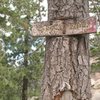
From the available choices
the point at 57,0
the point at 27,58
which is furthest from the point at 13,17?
the point at 57,0

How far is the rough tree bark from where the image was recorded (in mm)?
3475

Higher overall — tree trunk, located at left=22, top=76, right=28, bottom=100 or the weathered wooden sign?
the weathered wooden sign

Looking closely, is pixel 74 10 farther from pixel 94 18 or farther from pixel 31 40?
pixel 31 40

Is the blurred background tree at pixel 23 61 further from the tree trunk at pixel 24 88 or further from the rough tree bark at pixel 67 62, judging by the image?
the rough tree bark at pixel 67 62

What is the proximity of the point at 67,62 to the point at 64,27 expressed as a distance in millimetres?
380

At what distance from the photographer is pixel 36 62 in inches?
611

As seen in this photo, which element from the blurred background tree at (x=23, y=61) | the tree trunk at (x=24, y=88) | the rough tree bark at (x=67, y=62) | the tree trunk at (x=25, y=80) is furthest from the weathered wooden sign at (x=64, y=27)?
the tree trunk at (x=24, y=88)

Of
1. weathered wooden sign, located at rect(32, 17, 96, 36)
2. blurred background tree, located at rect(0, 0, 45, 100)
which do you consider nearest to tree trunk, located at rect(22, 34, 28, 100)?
blurred background tree, located at rect(0, 0, 45, 100)

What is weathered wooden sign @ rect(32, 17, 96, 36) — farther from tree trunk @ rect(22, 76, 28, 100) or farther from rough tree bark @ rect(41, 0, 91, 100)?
tree trunk @ rect(22, 76, 28, 100)

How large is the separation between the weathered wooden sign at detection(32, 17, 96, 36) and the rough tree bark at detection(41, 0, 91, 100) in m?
0.06

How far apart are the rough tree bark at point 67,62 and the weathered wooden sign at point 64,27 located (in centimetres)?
6

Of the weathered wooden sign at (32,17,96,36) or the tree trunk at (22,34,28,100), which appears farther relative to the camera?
the tree trunk at (22,34,28,100)

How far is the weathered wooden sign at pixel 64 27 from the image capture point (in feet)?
11.3

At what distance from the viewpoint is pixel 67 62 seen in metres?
3.51
